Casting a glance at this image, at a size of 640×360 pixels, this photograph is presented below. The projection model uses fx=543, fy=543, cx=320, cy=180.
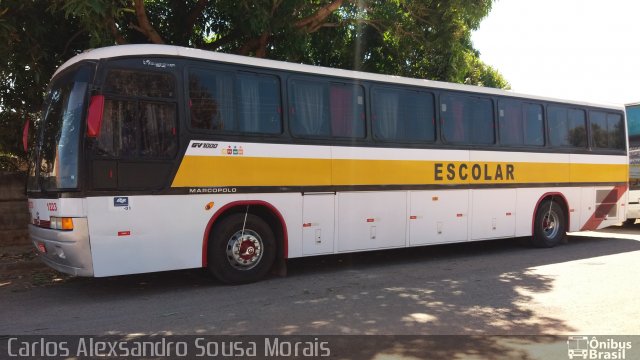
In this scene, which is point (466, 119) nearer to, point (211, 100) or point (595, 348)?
point (211, 100)

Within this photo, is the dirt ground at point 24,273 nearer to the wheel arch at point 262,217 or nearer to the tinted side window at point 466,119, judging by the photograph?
the wheel arch at point 262,217

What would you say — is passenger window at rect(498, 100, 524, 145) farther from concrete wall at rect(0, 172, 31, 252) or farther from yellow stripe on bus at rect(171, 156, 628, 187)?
concrete wall at rect(0, 172, 31, 252)

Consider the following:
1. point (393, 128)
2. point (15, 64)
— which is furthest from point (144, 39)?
point (393, 128)

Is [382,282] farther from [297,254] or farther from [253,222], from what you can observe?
[253,222]

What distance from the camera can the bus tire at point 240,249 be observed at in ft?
24.4

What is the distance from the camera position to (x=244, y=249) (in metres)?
7.69

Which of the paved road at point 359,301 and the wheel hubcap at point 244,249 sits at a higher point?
the wheel hubcap at point 244,249

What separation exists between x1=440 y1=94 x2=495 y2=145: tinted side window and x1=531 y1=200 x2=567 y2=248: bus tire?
7.18ft

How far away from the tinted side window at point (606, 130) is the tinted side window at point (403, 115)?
16.9 ft

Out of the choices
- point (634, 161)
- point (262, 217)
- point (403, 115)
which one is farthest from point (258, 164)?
point (634, 161)

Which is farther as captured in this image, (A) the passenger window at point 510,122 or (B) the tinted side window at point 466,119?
(A) the passenger window at point 510,122

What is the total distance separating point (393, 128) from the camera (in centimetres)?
934

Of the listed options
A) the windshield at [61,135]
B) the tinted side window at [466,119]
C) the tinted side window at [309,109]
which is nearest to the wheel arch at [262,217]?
the tinted side window at [309,109]

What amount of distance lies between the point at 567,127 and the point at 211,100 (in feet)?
27.6
